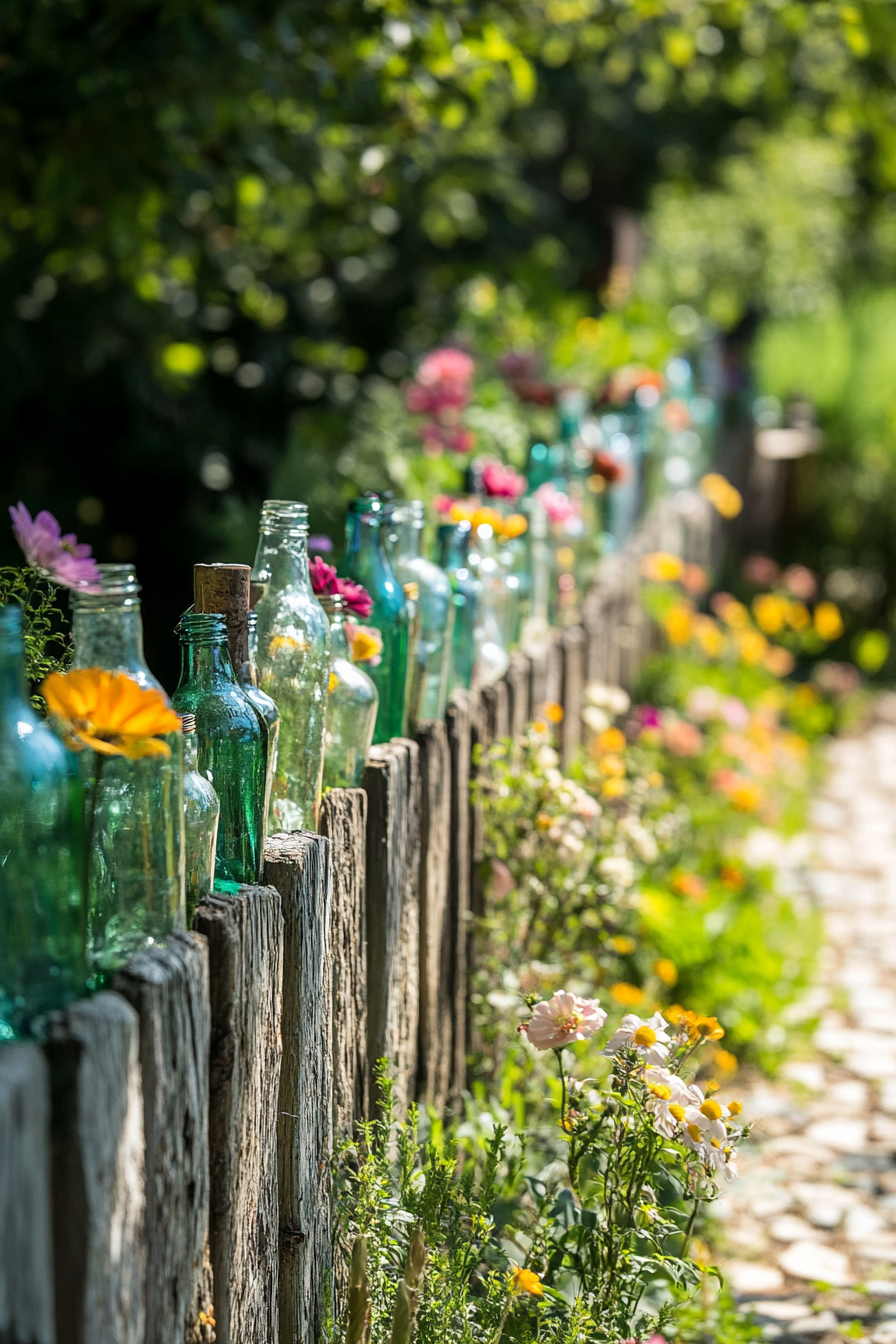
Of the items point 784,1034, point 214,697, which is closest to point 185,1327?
point 214,697

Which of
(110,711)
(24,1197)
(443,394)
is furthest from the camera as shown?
(443,394)

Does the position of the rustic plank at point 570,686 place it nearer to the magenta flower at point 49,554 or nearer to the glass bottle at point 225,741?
the glass bottle at point 225,741

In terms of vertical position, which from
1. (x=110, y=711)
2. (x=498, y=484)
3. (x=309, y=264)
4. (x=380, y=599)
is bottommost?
(x=110, y=711)

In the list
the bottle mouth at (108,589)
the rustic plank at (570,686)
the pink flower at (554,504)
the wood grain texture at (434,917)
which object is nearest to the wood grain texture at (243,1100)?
the bottle mouth at (108,589)

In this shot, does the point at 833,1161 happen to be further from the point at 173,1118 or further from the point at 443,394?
the point at 443,394

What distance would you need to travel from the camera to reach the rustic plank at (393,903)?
6.40 feet

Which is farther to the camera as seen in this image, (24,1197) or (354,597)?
(354,597)

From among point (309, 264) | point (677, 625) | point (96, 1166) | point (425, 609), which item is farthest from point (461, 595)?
point (309, 264)

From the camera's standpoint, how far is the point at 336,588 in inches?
77.1

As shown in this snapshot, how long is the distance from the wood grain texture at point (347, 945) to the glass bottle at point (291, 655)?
4 cm

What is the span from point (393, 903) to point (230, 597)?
0.61 metres

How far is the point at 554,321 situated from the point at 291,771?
4586 millimetres

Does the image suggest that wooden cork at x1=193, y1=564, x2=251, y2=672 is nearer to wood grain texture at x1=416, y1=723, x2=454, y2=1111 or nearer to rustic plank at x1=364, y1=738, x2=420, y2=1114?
rustic plank at x1=364, y1=738, x2=420, y2=1114

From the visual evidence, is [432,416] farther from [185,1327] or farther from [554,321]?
[185,1327]
